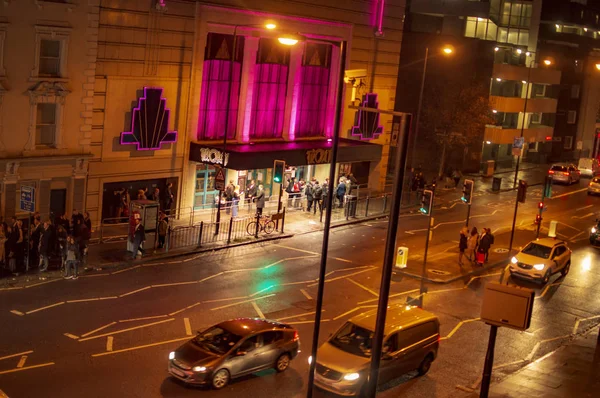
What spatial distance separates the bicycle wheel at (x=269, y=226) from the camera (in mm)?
40225

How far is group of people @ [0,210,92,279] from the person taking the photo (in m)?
29.8

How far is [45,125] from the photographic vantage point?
3544 centimetres

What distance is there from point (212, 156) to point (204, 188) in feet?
10.8

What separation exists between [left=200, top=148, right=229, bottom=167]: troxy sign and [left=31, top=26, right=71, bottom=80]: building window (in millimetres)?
8182

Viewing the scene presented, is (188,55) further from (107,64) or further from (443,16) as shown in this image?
(443,16)

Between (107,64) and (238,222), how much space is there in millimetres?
9367

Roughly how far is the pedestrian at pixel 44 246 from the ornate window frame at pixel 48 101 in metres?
5.78

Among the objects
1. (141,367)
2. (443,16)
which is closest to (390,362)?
(141,367)

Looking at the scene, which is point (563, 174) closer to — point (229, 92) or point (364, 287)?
point (229, 92)

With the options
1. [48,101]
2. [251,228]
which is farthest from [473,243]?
[48,101]

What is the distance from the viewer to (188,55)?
40.9 metres

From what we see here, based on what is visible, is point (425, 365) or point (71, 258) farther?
point (71, 258)

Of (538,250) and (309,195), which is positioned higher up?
(309,195)

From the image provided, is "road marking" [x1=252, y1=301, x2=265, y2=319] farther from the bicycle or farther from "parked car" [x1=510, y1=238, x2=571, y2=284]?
"parked car" [x1=510, y1=238, x2=571, y2=284]
